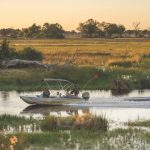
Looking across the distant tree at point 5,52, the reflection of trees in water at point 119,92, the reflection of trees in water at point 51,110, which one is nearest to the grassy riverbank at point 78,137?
the reflection of trees in water at point 51,110

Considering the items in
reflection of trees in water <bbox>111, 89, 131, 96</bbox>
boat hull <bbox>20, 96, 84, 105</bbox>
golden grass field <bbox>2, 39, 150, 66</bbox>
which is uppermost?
golden grass field <bbox>2, 39, 150, 66</bbox>

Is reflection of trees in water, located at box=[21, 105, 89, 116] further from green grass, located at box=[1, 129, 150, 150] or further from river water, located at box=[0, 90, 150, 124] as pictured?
green grass, located at box=[1, 129, 150, 150]

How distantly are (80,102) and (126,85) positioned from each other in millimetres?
11940

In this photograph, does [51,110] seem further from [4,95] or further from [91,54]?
[91,54]

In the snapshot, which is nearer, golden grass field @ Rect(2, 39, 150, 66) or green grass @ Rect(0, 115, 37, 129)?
green grass @ Rect(0, 115, 37, 129)

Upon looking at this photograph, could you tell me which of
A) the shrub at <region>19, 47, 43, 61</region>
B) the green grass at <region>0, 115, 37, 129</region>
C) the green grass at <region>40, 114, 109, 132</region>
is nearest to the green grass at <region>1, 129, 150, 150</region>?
the green grass at <region>40, 114, 109, 132</region>

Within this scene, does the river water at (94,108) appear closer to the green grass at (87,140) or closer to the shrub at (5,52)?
the green grass at (87,140)

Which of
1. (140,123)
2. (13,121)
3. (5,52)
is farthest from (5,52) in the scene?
(140,123)

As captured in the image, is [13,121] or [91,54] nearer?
[13,121]

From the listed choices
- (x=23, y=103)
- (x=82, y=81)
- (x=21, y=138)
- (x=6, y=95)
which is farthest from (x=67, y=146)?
(x=82, y=81)

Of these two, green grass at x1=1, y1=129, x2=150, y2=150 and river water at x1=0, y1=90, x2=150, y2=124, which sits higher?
green grass at x1=1, y1=129, x2=150, y2=150

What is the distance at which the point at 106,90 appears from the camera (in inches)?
2020

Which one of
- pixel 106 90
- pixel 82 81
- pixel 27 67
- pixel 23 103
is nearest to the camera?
pixel 23 103

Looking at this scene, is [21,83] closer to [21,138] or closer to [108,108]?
[108,108]
